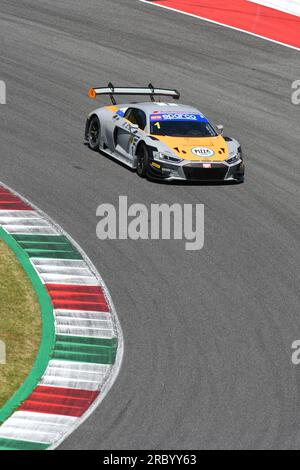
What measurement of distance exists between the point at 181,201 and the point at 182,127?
219cm

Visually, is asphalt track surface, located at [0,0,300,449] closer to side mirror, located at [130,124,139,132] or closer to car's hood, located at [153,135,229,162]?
car's hood, located at [153,135,229,162]

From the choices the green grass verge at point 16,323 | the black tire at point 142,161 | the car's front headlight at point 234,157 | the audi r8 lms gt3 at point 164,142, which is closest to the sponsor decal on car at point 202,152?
the audi r8 lms gt3 at point 164,142

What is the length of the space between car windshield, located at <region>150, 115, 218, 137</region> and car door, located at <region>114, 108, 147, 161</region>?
267mm

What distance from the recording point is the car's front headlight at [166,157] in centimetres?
2288

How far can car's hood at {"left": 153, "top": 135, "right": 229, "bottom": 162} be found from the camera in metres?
22.9

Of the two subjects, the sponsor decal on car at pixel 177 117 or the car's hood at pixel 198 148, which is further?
the sponsor decal on car at pixel 177 117

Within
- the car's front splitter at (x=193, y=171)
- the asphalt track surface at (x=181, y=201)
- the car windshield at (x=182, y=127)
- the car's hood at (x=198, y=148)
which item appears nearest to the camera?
the asphalt track surface at (x=181, y=201)

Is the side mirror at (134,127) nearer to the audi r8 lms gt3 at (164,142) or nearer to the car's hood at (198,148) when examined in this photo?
the audi r8 lms gt3 at (164,142)

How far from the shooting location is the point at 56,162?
24156 mm

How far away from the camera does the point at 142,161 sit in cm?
2338

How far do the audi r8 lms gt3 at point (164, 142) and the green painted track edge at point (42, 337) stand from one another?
404cm

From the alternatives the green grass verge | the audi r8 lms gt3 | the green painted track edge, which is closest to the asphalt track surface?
the audi r8 lms gt3

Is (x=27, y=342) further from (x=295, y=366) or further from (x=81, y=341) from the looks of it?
(x=295, y=366)
